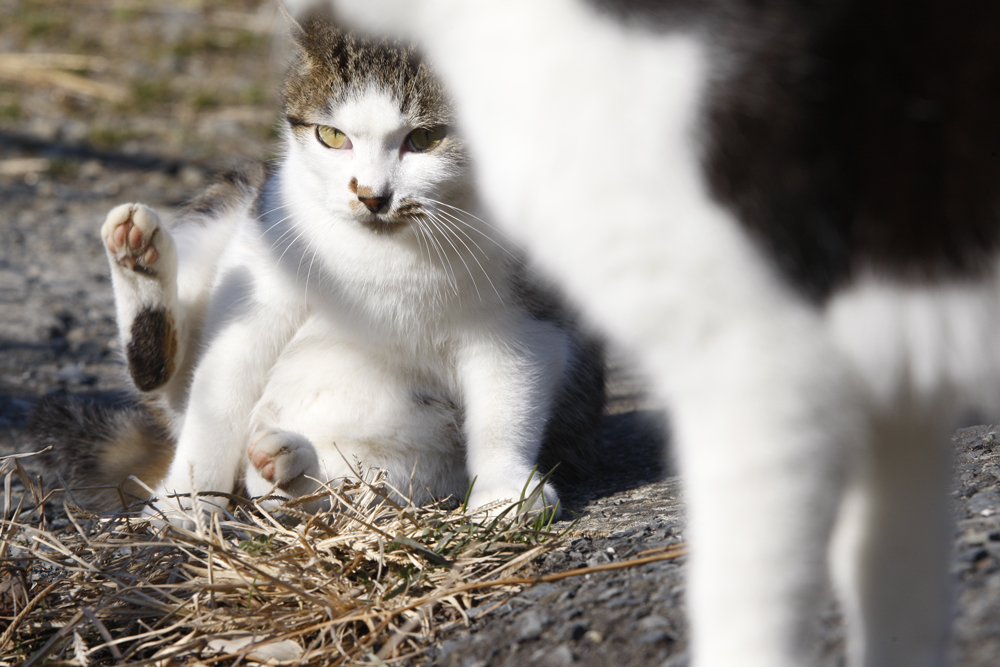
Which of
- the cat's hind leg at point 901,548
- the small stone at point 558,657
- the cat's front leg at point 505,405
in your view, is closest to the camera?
the cat's hind leg at point 901,548

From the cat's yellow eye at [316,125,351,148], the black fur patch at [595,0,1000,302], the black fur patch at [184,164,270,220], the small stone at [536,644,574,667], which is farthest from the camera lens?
the black fur patch at [184,164,270,220]

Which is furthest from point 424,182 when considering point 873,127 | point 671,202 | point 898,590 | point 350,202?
point 898,590

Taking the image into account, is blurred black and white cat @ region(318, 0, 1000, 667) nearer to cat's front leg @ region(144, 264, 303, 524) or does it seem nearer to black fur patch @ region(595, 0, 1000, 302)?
black fur patch @ region(595, 0, 1000, 302)

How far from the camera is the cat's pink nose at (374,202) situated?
67.7 inches

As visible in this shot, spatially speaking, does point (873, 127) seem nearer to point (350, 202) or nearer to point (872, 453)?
point (872, 453)

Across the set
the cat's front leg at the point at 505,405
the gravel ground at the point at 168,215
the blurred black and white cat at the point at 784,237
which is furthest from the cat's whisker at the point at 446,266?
the blurred black and white cat at the point at 784,237

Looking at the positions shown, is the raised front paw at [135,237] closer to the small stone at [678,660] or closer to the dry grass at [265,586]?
the dry grass at [265,586]

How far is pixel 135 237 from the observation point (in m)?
1.92

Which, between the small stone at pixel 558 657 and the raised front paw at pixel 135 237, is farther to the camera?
the raised front paw at pixel 135 237

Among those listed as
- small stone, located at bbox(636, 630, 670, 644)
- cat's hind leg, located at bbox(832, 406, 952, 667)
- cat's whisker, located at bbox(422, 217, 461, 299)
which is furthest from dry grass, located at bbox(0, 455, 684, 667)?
cat's whisker, located at bbox(422, 217, 461, 299)

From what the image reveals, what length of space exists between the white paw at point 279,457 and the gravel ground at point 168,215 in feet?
2.12

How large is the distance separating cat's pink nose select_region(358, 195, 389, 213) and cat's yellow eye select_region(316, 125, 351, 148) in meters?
0.19

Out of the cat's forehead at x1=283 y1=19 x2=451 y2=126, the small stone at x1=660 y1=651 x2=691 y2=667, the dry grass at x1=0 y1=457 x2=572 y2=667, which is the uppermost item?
the cat's forehead at x1=283 y1=19 x2=451 y2=126

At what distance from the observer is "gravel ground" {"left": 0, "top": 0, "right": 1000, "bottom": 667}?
1.31 meters
